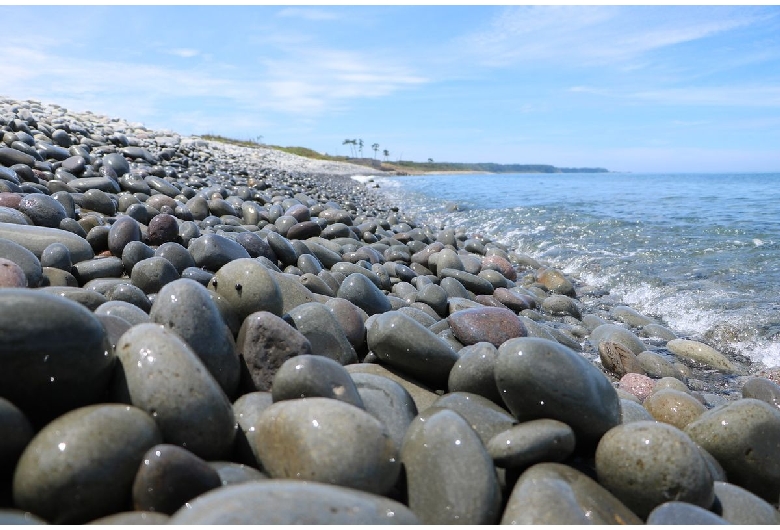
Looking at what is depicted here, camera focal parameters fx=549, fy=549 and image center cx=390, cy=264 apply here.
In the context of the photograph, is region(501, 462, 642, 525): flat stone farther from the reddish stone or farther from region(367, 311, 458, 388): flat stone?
the reddish stone

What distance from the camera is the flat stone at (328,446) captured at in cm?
181

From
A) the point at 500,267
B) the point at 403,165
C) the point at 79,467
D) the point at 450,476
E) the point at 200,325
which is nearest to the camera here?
the point at 79,467

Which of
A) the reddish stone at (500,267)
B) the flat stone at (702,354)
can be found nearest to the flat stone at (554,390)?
the flat stone at (702,354)

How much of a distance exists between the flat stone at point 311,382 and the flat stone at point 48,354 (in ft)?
2.13

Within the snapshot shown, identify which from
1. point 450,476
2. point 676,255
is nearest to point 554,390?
point 450,476

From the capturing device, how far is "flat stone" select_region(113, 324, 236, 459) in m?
1.90

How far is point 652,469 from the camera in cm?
209

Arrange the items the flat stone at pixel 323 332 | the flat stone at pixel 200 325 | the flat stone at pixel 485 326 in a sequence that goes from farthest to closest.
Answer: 1. the flat stone at pixel 485 326
2. the flat stone at pixel 323 332
3. the flat stone at pixel 200 325

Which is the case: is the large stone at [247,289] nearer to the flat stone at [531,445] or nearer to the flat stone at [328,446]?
the flat stone at [328,446]

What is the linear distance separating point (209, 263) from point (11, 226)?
4.57 ft

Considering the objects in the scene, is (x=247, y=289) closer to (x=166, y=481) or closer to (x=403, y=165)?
(x=166, y=481)

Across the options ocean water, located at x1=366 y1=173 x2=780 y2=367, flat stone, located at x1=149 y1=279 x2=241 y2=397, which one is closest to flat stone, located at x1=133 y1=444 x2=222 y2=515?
flat stone, located at x1=149 y1=279 x2=241 y2=397

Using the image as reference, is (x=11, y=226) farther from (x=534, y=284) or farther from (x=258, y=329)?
(x=534, y=284)

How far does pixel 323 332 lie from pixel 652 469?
1.83 m
